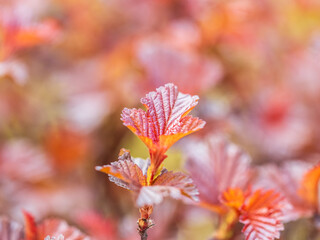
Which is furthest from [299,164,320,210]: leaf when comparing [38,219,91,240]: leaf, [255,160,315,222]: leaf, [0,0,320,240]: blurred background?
[38,219,91,240]: leaf

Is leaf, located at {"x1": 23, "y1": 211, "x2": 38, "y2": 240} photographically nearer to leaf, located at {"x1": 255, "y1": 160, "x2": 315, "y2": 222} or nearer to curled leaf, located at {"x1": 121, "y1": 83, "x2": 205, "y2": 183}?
curled leaf, located at {"x1": 121, "y1": 83, "x2": 205, "y2": 183}

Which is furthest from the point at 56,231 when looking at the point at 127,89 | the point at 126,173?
the point at 127,89

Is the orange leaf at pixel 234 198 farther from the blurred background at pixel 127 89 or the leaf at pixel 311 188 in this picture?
the blurred background at pixel 127 89

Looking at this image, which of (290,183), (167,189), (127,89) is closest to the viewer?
(167,189)

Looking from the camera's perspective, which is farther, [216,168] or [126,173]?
[216,168]

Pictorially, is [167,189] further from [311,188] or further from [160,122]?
[311,188]

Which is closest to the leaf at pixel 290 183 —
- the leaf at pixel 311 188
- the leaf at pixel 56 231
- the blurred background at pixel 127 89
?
the leaf at pixel 311 188

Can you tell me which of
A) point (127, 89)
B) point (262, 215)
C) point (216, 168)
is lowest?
point (262, 215)
